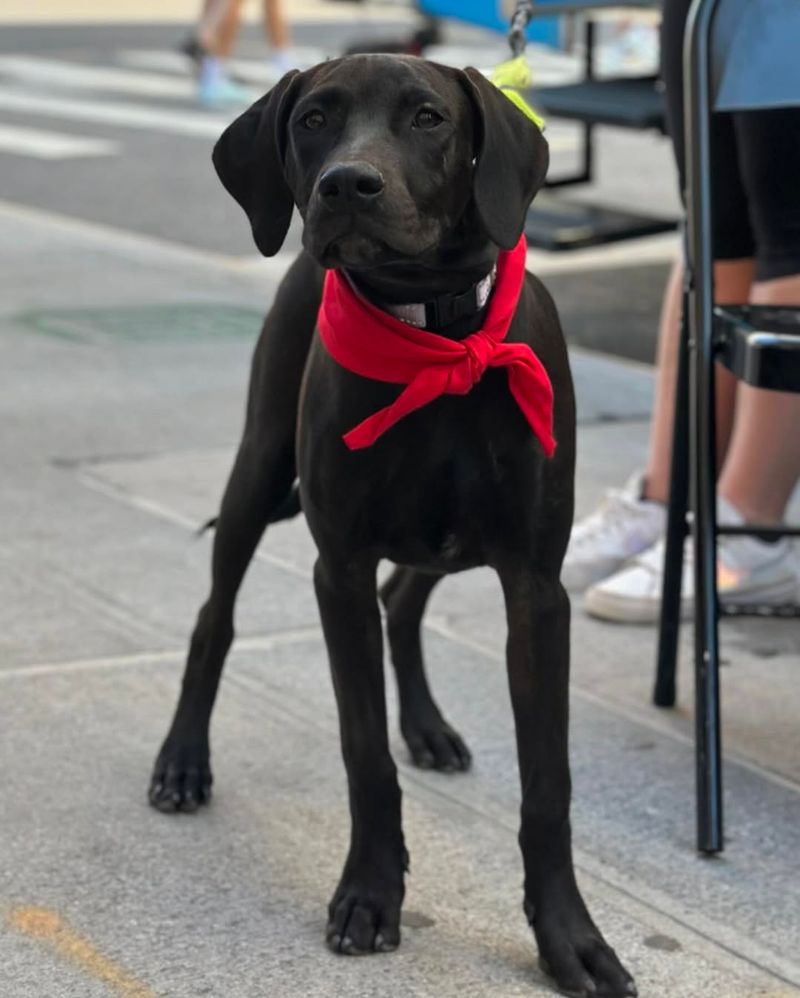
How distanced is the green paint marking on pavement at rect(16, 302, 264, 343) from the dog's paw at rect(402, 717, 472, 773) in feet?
12.3

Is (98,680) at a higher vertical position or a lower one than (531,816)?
lower

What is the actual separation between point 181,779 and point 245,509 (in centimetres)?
48

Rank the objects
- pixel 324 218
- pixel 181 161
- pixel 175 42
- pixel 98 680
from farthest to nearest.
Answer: pixel 175 42, pixel 181 161, pixel 98 680, pixel 324 218

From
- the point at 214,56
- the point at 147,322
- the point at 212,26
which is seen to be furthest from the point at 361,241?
the point at 212,26

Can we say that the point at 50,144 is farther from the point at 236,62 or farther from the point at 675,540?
the point at 675,540

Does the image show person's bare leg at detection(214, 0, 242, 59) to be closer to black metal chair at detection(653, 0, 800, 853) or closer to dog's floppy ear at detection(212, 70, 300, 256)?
black metal chair at detection(653, 0, 800, 853)

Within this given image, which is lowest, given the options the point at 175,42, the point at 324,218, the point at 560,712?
the point at 175,42

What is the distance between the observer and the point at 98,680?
407 cm

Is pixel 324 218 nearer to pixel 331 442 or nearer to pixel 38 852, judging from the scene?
pixel 331 442

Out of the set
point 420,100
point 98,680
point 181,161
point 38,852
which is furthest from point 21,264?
point 420,100

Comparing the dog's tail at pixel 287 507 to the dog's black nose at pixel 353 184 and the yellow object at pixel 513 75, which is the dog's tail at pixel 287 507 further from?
the dog's black nose at pixel 353 184

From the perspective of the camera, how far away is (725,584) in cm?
443

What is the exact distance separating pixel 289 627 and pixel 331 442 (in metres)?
1.55

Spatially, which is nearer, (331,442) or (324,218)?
(324,218)
